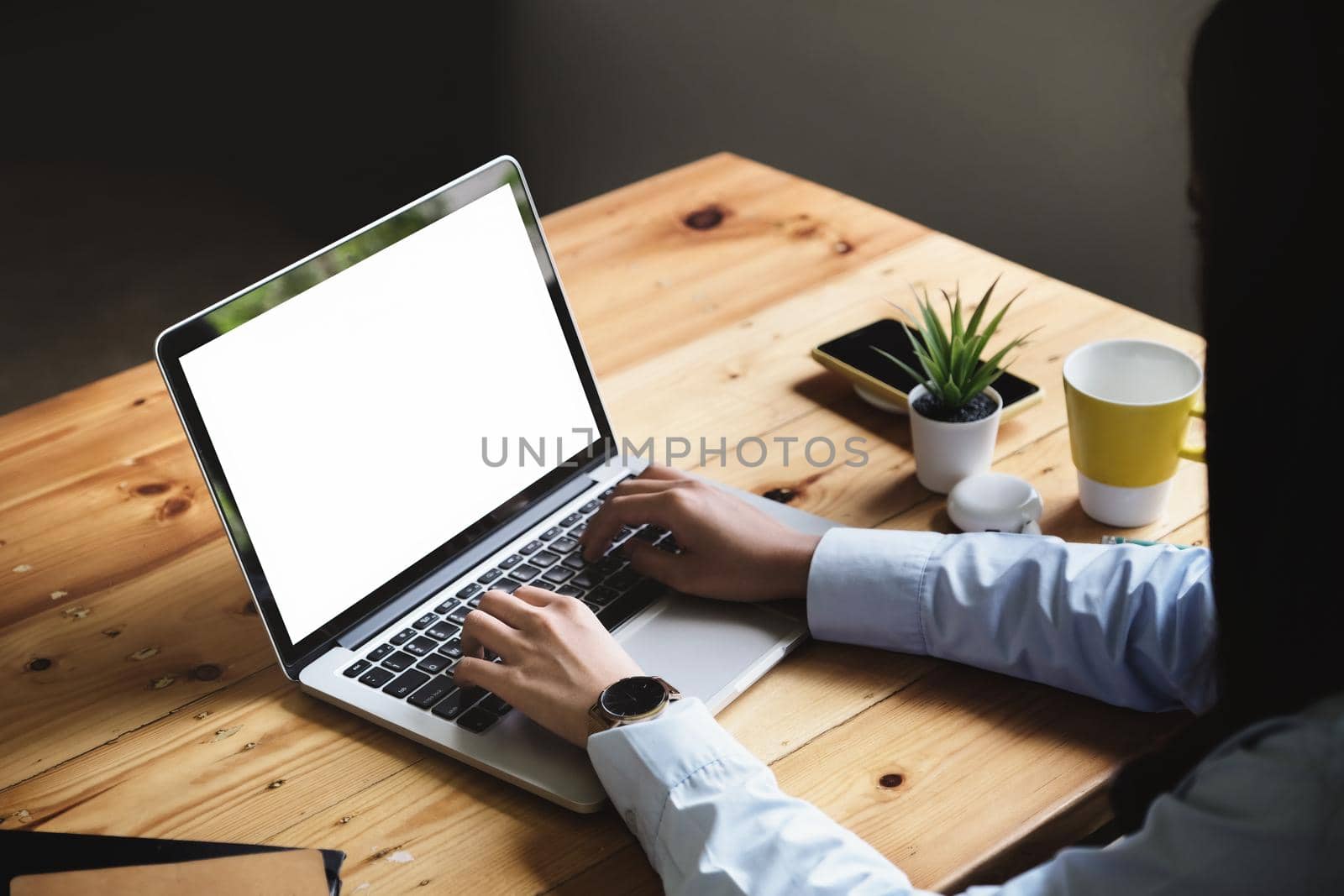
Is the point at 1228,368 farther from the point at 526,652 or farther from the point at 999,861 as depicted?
the point at 526,652

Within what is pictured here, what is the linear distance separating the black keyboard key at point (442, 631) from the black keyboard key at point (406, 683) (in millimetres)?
41

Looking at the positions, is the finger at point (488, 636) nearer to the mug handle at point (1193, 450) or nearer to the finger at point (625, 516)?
the finger at point (625, 516)

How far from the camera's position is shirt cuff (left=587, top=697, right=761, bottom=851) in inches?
32.8

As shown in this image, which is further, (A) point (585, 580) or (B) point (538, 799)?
(A) point (585, 580)

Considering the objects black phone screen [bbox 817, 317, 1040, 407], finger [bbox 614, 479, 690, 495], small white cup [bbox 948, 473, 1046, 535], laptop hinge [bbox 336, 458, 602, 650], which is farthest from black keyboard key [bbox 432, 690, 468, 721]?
black phone screen [bbox 817, 317, 1040, 407]

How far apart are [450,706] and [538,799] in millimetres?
106

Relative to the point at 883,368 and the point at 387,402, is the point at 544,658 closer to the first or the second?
the point at 387,402

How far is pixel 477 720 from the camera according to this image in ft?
3.08

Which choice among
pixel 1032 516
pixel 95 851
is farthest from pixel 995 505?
→ pixel 95 851

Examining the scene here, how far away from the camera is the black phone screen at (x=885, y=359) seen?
129cm

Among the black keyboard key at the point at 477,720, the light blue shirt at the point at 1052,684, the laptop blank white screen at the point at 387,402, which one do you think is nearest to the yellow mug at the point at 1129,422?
the light blue shirt at the point at 1052,684

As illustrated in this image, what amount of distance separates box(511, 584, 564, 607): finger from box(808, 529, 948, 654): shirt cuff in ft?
0.66

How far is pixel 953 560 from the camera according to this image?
1.03 metres

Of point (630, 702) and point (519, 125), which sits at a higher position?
point (630, 702)
